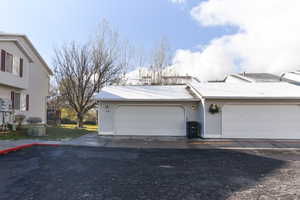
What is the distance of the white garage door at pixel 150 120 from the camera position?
11.3 meters

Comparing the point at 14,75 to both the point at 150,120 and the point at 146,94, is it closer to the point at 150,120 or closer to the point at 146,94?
the point at 146,94

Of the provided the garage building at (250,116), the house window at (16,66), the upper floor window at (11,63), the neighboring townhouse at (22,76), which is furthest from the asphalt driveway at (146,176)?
the house window at (16,66)

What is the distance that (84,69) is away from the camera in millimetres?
17859

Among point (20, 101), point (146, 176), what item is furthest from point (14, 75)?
point (146, 176)

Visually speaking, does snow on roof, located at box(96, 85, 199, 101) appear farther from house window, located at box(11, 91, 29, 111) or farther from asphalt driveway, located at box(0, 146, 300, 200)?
house window, located at box(11, 91, 29, 111)

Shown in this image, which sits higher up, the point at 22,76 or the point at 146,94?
the point at 22,76

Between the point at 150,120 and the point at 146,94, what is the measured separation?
5.71ft

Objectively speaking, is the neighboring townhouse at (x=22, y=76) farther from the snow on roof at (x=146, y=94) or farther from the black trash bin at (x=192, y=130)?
the black trash bin at (x=192, y=130)

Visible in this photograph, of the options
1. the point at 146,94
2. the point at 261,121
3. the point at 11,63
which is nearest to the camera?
the point at 261,121

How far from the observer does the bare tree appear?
17.8 metres

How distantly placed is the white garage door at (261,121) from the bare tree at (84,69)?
492 inches

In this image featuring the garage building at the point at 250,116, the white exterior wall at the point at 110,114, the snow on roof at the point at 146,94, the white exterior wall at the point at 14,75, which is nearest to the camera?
the garage building at the point at 250,116

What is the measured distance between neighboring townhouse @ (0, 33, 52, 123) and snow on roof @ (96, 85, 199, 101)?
639cm

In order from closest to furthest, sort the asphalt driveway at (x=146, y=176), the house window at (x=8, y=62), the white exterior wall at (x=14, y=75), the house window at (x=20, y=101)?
the asphalt driveway at (x=146, y=176), the white exterior wall at (x=14, y=75), the house window at (x=8, y=62), the house window at (x=20, y=101)
